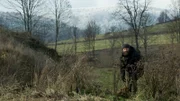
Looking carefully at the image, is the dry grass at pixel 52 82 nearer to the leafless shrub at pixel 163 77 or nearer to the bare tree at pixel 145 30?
the leafless shrub at pixel 163 77

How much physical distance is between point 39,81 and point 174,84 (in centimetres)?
444

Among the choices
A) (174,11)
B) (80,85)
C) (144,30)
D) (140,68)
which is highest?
(174,11)

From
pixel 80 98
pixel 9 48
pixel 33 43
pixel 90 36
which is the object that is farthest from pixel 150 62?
pixel 90 36

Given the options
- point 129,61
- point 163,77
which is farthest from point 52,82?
point 163,77

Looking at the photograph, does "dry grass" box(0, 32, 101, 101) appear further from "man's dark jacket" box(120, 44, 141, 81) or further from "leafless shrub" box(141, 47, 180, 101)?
"leafless shrub" box(141, 47, 180, 101)

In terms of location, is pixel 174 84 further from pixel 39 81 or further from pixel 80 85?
pixel 39 81

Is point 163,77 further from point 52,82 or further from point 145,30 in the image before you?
point 145,30

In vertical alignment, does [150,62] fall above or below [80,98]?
above

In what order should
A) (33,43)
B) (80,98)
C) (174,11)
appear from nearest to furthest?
(80,98), (33,43), (174,11)

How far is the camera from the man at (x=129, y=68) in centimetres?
910

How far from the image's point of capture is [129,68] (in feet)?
31.6

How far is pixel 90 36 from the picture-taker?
65812 mm

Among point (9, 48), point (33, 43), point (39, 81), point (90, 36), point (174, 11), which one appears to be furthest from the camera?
point (90, 36)

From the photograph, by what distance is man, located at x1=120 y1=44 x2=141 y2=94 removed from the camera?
910 centimetres
